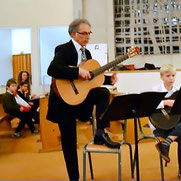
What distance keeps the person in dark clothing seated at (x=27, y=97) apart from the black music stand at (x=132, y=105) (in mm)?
3413

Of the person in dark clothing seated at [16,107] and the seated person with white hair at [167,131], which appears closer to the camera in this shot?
the seated person with white hair at [167,131]

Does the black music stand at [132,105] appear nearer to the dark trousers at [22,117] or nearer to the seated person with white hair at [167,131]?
the seated person with white hair at [167,131]

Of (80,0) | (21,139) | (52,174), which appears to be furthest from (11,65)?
(52,174)

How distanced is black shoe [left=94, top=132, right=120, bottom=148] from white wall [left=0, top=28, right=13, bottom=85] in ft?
24.7

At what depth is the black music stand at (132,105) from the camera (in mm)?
1961

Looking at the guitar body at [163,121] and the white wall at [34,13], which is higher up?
the white wall at [34,13]

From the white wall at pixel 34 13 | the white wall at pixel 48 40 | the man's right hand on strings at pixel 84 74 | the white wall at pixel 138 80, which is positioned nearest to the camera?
the man's right hand on strings at pixel 84 74

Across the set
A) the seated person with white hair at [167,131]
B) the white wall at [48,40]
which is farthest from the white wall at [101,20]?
the seated person with white hair at [167,131]

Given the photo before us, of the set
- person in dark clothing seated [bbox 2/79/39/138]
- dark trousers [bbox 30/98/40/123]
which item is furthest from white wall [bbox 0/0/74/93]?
person in dark clothing seated [bbox 2/79/39/138]

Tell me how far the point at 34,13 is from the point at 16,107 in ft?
13.5

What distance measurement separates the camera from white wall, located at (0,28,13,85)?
925 cm

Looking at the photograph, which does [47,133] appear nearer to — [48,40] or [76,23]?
[76,23]

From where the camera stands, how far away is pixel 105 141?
7.63 feet

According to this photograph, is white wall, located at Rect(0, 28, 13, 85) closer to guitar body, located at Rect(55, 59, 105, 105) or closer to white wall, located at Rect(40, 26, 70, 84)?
white wall, located at Rect(40, 26, 70, 84)
